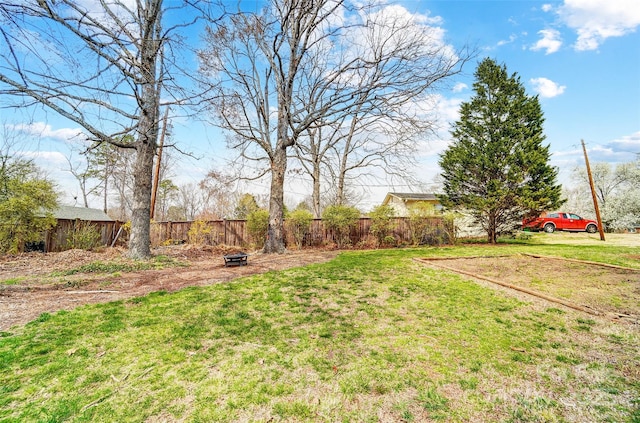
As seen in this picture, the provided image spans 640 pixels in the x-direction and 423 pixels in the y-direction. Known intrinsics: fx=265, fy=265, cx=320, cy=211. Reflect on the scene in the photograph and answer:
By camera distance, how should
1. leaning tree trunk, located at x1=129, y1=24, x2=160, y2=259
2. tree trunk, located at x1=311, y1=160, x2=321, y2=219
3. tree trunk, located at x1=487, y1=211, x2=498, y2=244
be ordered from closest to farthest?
leaning tree trunk, located at x1=129, y1=24, x2=160, y2=259 < tree trunk, located at x1=487, y1=211, x2=498, y2=244 < tree trunk, located at x1=311, y1=160, x2=321, y2=219

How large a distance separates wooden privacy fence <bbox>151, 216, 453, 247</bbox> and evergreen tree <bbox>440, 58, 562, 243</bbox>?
2.10 meters

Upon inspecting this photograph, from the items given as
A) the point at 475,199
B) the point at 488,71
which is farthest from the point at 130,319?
the point at 488,71

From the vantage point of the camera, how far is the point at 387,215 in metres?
11.5

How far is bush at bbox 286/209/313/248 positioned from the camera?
1142 cm

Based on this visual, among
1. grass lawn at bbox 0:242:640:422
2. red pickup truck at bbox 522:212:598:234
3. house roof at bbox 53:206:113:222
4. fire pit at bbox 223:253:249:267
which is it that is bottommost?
grass lawn at bbox 0:242:640:422

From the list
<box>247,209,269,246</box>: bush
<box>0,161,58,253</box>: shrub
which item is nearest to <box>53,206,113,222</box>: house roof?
<box>0,161,58,253</box>: shrub

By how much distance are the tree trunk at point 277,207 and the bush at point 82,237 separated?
6.86m

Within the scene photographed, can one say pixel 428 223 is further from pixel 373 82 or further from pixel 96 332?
pixel 96 332

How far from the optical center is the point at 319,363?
2.42m

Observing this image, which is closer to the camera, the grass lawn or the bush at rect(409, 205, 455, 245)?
the grass lawn

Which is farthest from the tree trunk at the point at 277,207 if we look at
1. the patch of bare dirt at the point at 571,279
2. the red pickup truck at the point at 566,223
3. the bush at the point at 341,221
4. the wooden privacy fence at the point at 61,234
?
the red pickup truck at the point at 566,223

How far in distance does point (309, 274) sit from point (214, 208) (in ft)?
42.8

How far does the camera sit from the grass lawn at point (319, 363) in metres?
1.83

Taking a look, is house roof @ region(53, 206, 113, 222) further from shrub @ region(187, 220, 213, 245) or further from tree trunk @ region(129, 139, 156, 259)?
tree trunk @ region(129, 139, 156, 259)
